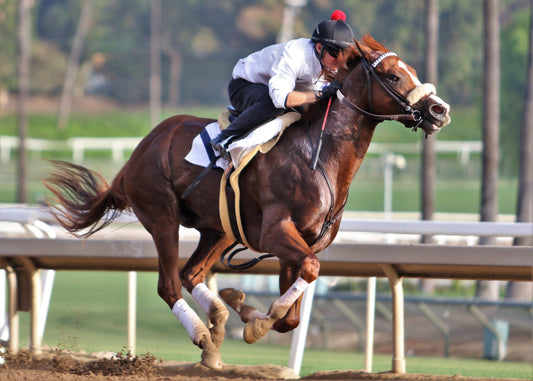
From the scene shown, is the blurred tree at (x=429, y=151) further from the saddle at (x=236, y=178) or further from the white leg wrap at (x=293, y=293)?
the white leg wrap at (x=293, y=293)

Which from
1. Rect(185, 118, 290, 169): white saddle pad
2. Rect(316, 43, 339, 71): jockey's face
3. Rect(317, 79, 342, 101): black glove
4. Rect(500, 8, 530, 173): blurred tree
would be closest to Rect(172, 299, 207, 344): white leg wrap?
Rect(185, 118, 290, 169): white saddle pad

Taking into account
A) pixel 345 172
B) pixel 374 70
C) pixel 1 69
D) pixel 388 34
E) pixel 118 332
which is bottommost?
pixel 118 332

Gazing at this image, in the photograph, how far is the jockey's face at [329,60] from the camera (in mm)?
4188

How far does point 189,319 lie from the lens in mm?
4395

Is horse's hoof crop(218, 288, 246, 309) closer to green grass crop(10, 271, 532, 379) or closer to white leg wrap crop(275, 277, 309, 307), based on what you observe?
white leg wrap crop(275, 277, 309, 307)

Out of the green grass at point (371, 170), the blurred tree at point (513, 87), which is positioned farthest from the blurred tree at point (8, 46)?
the blurred tree at point (513, 87)

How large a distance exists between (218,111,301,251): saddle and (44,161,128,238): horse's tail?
91 centimetres

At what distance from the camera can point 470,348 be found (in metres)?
8.19

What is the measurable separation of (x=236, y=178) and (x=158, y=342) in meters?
4.11

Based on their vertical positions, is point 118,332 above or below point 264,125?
below

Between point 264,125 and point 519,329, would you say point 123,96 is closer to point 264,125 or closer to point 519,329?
point 519,329

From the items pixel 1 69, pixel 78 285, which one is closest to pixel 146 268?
pixel 78 285

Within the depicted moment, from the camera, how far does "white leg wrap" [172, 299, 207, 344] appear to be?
170 inches

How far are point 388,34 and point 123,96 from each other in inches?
629
